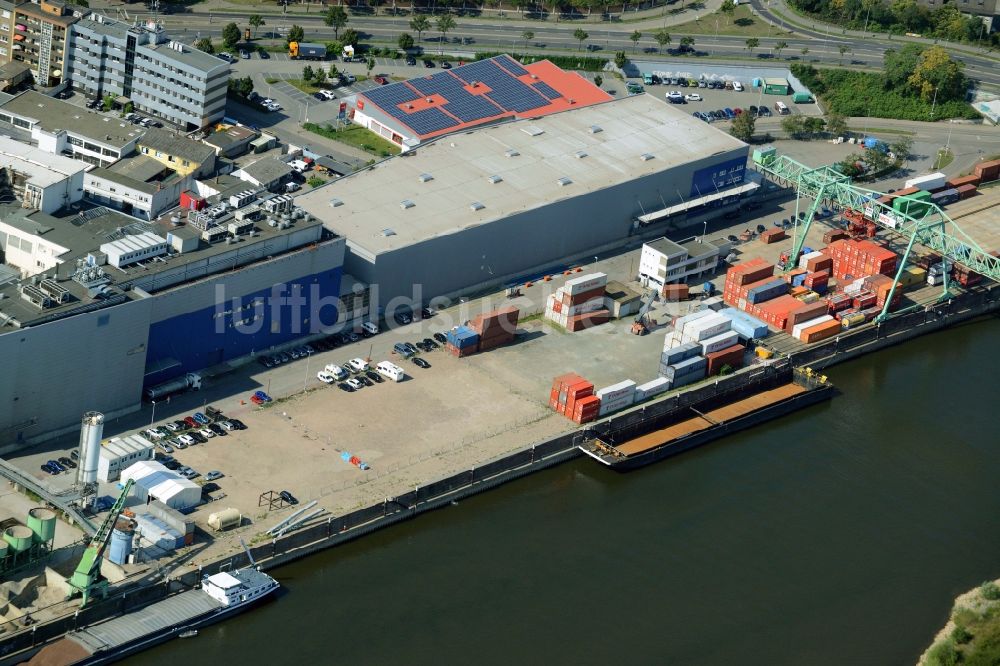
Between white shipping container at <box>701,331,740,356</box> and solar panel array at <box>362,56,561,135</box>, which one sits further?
solar panel array at <box>362,56,561,135</box>

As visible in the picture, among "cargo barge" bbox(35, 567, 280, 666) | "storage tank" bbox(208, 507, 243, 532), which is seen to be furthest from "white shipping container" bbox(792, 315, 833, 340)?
"cargo barge" bbox(35, 567, 280, 666)

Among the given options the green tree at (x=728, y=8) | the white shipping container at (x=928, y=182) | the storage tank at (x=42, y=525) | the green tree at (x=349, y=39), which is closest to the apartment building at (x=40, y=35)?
the green tree at (x=349, y=39)

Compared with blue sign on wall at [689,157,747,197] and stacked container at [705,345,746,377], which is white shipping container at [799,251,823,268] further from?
stacked container at [705,345,746,377]

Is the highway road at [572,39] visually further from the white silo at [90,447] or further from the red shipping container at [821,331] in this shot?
the white silo at [90,447]

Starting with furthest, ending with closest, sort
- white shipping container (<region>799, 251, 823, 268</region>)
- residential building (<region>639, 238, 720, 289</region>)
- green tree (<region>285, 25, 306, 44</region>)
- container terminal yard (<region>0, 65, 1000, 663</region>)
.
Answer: green tree (<region>285, 25, 306, 44</region>)
white shipping container (<region>799, 251, 823, 268</region>)
residential building (<region>639, 238, 720, 289</region>)
container terminal yard (<region>0, 65, 1000, 663</region>)

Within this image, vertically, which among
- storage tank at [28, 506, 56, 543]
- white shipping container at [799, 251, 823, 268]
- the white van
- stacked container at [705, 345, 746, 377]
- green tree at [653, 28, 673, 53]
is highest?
green tree at [653, 28, 673, 53]

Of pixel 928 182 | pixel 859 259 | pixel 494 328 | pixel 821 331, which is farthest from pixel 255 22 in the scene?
pixel 821 331

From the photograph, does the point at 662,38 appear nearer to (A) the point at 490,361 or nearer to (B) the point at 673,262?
(B) the point at 673,262
